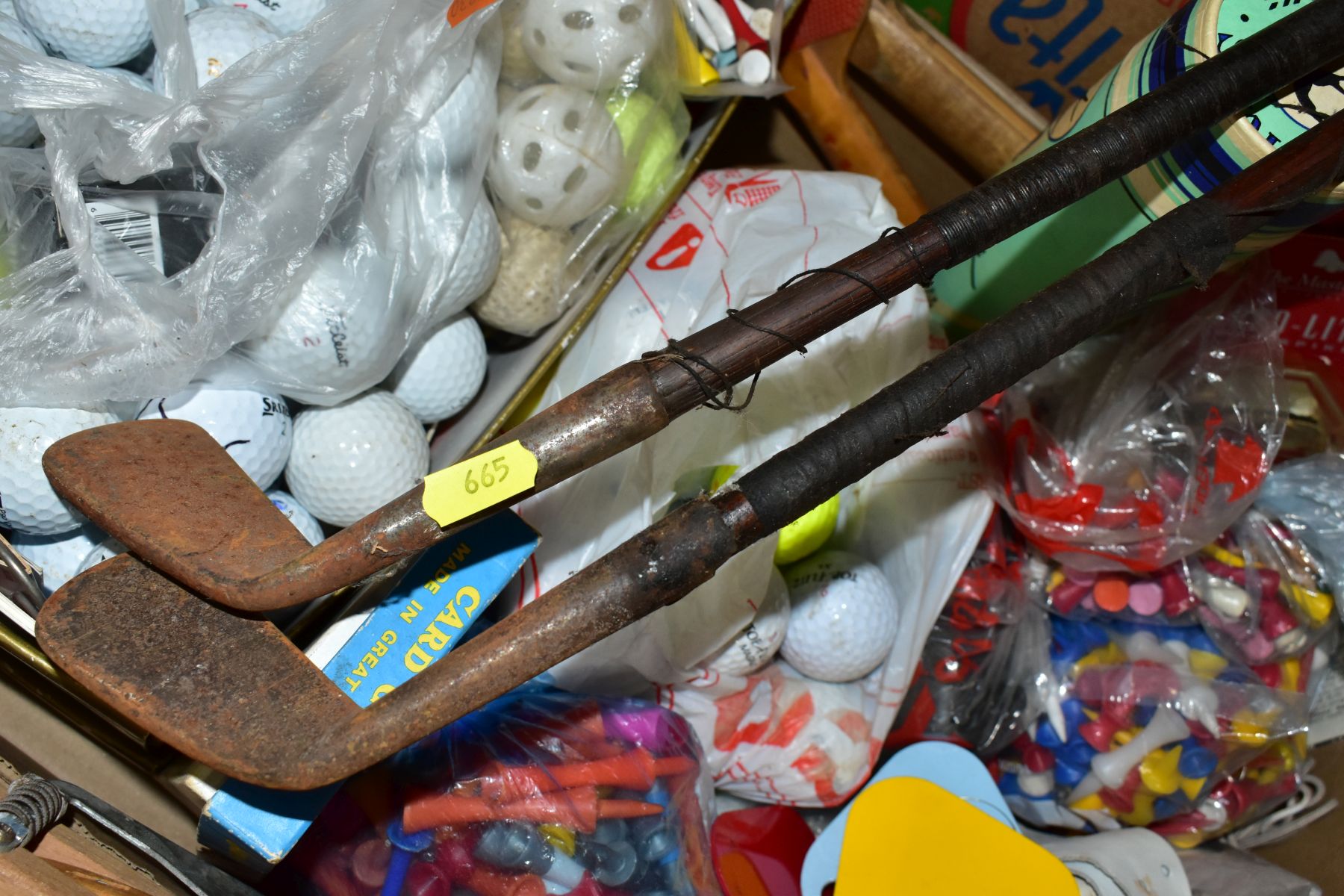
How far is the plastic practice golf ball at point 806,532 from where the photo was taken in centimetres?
119

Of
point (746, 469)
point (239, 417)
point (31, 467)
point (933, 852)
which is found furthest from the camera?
point (933, 852)

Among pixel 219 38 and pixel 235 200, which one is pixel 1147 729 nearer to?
pixel 235 200

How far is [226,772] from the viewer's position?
2.61ft

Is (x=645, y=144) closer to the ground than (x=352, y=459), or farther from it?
farther from it

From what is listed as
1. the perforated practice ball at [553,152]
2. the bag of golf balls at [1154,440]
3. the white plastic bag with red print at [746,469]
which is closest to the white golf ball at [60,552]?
the white plastic bag with red print at [746,469]

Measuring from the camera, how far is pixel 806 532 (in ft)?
3.97

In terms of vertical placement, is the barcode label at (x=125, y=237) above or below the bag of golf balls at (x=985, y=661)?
above

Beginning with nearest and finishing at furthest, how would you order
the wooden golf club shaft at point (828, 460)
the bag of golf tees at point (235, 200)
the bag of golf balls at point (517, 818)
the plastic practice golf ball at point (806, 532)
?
the wooden golf club shaft at point (828, 460) < the bag of golf tees at point (235, 200) < the bag of golf balls at point (517, 818) < the plastic practice golf ball at point (806, 532)


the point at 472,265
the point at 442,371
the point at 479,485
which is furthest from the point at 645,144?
the point at 479,485

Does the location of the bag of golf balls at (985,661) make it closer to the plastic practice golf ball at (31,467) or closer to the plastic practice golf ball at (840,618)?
the plastic practice golf ball at (840,618)

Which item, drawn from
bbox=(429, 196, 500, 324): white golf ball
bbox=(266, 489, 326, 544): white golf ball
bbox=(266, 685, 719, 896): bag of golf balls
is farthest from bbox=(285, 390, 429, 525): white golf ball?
bbox=(266, 685, 719, 896): bag of golf balls

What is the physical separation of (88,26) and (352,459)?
53 centimetres

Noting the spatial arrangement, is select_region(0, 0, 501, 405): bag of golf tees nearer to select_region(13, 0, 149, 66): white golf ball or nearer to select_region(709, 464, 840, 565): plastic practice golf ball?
select_region(13, 0, 149, 66): white golf ball

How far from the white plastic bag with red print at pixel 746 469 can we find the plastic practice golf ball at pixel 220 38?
52 cm
